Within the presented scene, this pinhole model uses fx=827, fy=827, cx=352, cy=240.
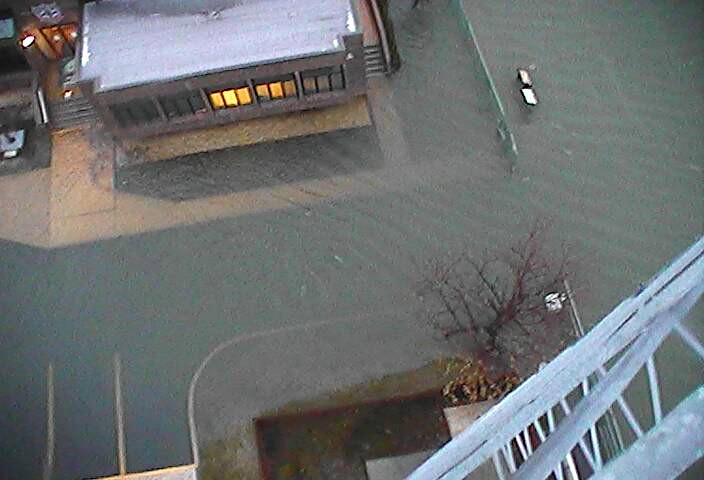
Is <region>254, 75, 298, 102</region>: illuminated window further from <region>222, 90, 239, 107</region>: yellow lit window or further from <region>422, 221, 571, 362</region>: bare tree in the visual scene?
<region>422, 221, 571, 362</region>: bare tree

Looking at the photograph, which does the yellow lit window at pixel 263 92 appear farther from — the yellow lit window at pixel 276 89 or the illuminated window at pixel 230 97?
the illuminated window at pixel 230 97

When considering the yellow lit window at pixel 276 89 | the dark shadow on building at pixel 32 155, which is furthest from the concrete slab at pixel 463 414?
the dark shadow on building at pixel 32 155

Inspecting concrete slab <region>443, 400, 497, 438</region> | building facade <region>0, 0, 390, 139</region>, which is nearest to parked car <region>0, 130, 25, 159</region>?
building facade <region>0, 0, 390, 139</region>

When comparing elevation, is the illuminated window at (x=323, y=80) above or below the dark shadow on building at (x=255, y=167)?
above

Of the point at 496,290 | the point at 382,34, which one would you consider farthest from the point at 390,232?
the point at 382,34

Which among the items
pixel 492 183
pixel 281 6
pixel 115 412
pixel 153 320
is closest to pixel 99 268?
pixel 153 320

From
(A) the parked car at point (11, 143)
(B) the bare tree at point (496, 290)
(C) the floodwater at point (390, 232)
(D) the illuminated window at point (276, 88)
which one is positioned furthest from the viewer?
(A) the parked car at point (11, 143)
